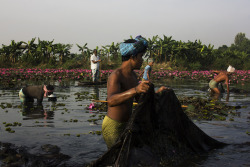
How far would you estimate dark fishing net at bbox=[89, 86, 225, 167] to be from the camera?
3.43m

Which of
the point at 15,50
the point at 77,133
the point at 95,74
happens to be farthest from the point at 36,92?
the point at 15,50

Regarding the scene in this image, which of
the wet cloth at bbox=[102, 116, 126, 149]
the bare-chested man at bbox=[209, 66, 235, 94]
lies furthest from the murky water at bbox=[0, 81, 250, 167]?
the bare-chested man at bbox=[209, 66, 235, 94]

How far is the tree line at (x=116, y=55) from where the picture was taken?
30.6 metres

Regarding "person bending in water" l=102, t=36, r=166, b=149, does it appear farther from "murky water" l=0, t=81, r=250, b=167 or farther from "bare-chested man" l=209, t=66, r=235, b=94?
"bare-chested man" l=209, t=66, r=235, b=94

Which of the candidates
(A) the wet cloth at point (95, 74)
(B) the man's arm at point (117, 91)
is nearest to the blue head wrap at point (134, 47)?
(B) the man's arm at point (117, 91)

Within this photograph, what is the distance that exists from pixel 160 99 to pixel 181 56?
31733 mm

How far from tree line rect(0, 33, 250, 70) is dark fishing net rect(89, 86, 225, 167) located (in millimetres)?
26895

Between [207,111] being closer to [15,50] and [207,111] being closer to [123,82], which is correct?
[123,82]

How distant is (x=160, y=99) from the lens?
4.00m

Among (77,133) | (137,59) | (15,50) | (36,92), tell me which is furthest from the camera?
(15,50)

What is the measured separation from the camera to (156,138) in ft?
12.6

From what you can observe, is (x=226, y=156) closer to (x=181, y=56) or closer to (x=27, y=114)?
(x=27, y=114)

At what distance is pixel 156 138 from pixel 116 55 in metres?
30.9

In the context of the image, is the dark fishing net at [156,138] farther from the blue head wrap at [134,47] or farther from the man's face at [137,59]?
the blue head wrap at [134,47]
